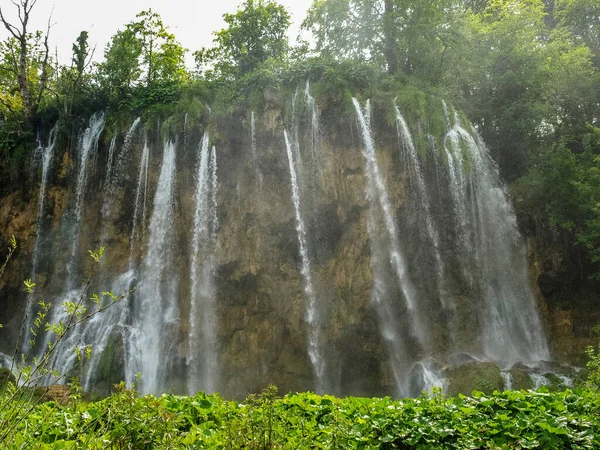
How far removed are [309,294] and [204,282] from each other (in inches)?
150

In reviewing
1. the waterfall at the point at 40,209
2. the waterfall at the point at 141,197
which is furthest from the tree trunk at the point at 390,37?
the waterfall at the point at 40,209

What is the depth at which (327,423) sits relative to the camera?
18.0ft

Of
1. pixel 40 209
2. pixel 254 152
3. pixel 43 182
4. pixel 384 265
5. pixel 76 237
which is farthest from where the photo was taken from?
pixel 43 182

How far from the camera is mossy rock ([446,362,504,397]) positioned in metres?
13.4

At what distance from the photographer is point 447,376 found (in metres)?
14.5

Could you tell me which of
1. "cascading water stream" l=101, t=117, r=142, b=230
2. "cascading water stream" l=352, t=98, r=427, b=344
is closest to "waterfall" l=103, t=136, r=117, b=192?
"cascading water stream" l=101, t=117, r=142, b=230

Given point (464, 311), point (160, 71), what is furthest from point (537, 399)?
point (160, 71)

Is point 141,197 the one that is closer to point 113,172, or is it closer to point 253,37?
point 113,172

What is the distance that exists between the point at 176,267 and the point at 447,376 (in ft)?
33.0

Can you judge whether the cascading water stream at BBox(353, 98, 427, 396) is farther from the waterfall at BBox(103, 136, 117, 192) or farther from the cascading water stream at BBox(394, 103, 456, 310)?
the waterfall at BBox(103, 136, 117, 192)

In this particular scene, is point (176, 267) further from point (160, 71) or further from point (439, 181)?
point (160, 71)

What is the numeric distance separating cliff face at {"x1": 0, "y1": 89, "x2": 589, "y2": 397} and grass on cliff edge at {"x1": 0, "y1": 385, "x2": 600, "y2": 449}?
10.4 metres

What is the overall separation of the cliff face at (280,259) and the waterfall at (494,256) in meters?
0.09

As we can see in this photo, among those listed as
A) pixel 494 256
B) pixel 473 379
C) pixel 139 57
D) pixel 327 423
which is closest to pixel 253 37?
pixel 139 57
